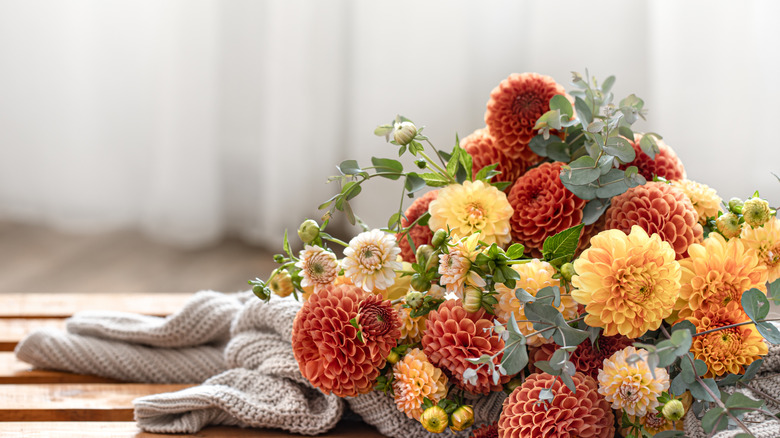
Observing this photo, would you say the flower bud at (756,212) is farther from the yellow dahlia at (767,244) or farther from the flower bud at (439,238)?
the flower bud at (439,238)

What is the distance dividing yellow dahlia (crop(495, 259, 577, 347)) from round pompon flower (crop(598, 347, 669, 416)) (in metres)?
0.05

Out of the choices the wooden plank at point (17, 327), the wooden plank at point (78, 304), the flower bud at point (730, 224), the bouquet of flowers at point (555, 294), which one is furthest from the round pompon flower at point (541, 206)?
the wooden plank at point (17, 327)

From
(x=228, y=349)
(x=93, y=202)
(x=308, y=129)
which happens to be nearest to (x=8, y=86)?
(x=93, y=202)

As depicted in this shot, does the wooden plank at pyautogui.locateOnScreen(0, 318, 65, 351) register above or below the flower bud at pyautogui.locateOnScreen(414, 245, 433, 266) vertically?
below

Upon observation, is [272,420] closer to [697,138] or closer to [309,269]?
[309,269]

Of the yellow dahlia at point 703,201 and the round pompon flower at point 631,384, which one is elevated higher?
the yellow dahlia at point 703,201

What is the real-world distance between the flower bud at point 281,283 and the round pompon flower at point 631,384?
250 mm

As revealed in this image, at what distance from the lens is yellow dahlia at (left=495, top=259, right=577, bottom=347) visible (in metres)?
0.50

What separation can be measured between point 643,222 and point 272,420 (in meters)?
0.35

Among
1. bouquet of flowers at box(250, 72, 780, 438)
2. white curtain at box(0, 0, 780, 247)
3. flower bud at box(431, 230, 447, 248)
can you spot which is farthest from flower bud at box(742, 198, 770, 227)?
white curtain at box(0, 0, 780, 247)

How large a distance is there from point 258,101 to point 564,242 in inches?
57.5

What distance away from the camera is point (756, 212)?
0.50 metres

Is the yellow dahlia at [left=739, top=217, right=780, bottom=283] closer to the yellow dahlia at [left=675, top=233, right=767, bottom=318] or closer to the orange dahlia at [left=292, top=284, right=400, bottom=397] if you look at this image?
the yellow dahlia at [left=675, top=233, right=767, bottom=318]

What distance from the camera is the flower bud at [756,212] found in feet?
1.63
